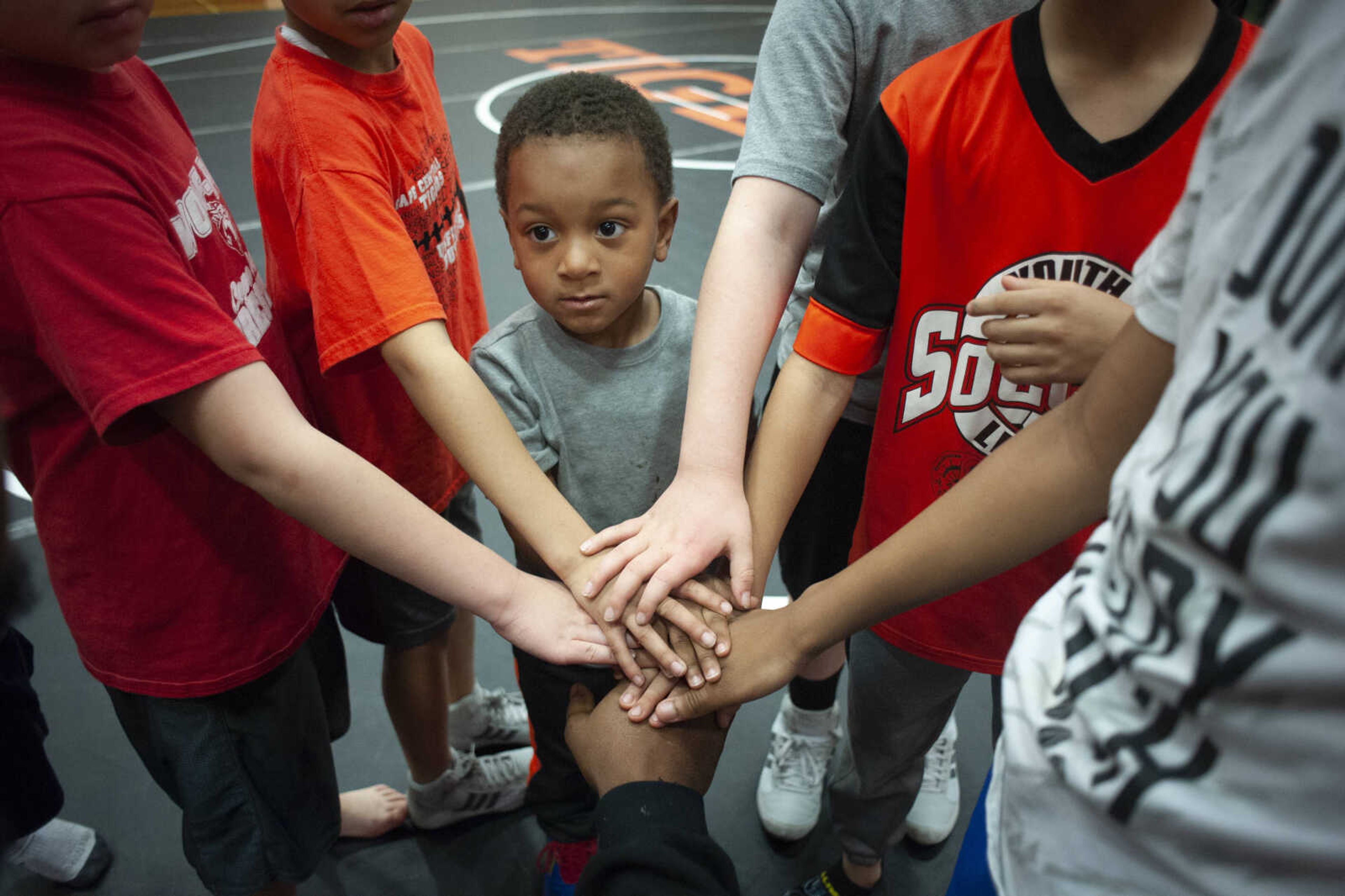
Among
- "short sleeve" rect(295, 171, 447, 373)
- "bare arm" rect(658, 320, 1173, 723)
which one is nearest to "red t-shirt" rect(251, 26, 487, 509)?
"short sleeve" rect(295, 171, 447, 373)

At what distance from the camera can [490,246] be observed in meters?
3.10

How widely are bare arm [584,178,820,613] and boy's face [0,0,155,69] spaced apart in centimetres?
55

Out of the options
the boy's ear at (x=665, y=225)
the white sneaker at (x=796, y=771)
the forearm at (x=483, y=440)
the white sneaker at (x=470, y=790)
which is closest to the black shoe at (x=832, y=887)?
the white sneaker at (x=796, y=771)

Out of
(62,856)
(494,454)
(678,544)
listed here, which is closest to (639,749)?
(678,544)

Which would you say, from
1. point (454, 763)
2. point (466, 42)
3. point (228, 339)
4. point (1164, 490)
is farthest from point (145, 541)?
point (466, 42)

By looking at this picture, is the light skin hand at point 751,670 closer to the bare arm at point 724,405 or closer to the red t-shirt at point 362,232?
the bare arm at point 724,405

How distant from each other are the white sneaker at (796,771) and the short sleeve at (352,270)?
95 centimetres

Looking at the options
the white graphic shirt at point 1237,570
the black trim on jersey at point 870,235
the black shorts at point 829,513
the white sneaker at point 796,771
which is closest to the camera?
the white graphic shirt at point 1237,570

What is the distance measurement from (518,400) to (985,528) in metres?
0.51

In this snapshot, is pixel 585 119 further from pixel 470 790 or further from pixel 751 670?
pixel 470 790

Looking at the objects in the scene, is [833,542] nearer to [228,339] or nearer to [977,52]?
[977,52]

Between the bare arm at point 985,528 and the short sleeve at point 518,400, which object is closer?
the bare arm at point 985,528

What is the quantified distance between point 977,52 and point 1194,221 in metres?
0.41

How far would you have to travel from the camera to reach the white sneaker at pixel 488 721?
1.46 metres
